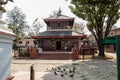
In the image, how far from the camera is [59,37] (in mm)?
28969

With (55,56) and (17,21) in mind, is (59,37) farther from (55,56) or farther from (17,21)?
(17,21)

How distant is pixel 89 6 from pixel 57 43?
9.69 meters

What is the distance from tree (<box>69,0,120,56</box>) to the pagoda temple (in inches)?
174

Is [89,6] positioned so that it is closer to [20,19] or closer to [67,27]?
[67,27]

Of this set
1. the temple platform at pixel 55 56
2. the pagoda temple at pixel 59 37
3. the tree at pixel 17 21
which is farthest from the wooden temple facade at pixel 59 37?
the tree at pixel 17 21

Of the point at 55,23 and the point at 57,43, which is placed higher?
the point at 55,23

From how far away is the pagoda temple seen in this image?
29.2 meters

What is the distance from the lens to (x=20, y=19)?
66.9 metres

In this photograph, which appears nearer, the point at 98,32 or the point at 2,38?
the point at 2,38

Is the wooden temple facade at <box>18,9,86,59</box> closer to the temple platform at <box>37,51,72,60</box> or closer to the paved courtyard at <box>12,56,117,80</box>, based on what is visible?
Result: the temple platform at <box>37,51,72,60</box>

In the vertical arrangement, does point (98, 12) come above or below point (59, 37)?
above

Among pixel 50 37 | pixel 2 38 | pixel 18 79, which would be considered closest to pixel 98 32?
pixel 50 37

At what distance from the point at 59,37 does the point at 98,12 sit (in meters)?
8.32

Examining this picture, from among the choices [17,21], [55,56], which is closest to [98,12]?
[55,56]
